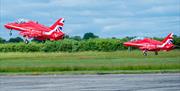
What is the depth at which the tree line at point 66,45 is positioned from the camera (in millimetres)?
84562

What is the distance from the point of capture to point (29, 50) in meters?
84.7

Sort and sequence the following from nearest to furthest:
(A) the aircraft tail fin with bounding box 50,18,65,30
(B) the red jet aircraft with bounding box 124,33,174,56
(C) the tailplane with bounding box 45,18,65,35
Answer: (C) the tailplane with bounding box 45,18,65,35
(A) the aircraft tail fin with bounding box 50,18,65,30
(B) the red jet aircraft with bounding box 124,33,174,56

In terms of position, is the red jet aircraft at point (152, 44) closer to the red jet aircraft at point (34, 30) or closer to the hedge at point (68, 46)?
the hedge at point (68, 46)

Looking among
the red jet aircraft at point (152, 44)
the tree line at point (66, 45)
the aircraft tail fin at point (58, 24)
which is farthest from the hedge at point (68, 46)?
the aircraft tail fin at point (58, 24)

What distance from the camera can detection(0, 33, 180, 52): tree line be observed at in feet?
277

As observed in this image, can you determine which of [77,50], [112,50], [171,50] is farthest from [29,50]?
[171,50]

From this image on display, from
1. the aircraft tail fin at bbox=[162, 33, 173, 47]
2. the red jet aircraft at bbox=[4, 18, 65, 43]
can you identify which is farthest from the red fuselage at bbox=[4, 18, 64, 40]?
the aircraft tail fin at bbox=[162, 33, 173, 47]

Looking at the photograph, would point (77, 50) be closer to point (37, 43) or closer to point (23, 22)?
point (37, 43)

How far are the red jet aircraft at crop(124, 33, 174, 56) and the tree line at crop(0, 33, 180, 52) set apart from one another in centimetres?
272

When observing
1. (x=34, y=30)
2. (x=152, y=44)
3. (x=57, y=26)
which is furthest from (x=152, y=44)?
(x=34, y=30)

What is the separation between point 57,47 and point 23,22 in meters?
14.0

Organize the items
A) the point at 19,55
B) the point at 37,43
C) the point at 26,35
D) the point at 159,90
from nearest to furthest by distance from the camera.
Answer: the point at 159,90 → the point at 26,35 → the point at 19,55 → the point at 37,43

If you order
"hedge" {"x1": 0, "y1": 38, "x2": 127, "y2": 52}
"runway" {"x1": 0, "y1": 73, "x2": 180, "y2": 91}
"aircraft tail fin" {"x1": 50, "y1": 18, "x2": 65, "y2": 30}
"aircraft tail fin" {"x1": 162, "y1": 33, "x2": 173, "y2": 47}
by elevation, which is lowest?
"runway" {"x1": 0, "y1": 73, "x2": 180, "y2": 91}

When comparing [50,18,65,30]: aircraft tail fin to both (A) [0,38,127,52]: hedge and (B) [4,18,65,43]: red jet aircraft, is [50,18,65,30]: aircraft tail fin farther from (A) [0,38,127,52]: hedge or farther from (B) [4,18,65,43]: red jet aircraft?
(A) [0,38,127,52]: hedge
